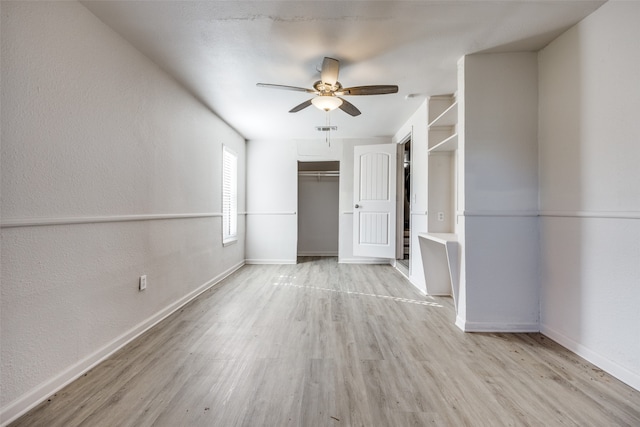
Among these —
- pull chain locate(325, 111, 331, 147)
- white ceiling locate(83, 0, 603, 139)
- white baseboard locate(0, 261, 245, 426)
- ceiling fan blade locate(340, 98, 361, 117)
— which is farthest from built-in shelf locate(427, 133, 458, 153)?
white baseboard locate(0, 261, 245, 426)

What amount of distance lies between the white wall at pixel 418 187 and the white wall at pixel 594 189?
4.00 feet

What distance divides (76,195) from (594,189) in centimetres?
322

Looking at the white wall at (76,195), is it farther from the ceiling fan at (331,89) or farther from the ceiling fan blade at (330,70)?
the ceiling fan blade at (330,70)

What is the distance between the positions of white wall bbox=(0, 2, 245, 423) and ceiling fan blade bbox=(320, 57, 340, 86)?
4.78 ft

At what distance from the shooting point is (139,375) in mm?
1633

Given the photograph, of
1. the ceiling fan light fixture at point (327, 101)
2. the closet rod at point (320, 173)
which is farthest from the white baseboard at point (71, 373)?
the closet rod at point (320, 173)

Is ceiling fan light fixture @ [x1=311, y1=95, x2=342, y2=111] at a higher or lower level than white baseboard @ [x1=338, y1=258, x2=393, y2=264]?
higher

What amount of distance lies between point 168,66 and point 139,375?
2398mm

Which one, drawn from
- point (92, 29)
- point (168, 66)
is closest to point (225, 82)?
point (168, 66)

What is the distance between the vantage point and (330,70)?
2268mm

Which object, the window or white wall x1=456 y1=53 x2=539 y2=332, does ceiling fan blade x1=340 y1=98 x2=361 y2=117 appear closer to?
white wall x1=456 y1=53 x2=539 y2=332

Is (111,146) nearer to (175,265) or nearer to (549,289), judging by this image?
(175,265)

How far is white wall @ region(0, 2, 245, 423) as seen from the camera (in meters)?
1.33

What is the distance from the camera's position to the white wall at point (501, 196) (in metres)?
2.26
